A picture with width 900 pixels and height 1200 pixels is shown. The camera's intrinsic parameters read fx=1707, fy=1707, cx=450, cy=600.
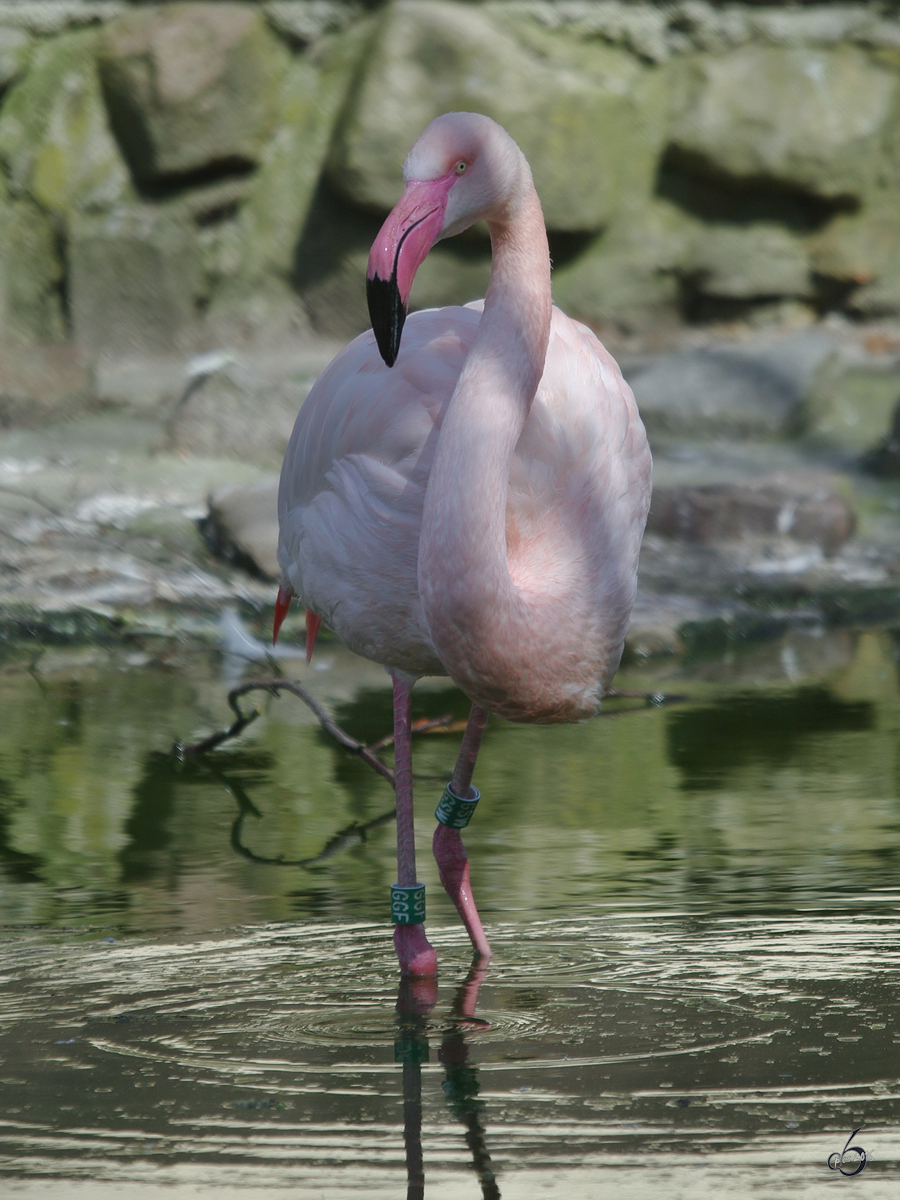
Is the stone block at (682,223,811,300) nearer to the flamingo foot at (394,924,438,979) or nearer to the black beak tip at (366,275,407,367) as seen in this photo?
the flamingo foot at (394,924,438,979)

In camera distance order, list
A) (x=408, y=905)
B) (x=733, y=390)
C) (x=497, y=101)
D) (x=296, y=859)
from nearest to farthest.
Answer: (x=408, y=905) < (x=296, y=859) < (x=733, y=390) < (x=497, y=101)

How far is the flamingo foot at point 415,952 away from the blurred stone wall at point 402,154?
20.7 ft

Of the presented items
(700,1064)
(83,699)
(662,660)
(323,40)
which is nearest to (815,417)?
(662,660)

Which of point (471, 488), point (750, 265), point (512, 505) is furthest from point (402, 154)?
point (471, 488)

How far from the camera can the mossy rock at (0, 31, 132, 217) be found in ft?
29.1

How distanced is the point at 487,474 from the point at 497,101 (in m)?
6.51

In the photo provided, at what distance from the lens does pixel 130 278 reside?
8844 mm

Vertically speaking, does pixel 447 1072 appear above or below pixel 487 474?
below

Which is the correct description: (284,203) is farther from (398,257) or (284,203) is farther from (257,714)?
(398,257)

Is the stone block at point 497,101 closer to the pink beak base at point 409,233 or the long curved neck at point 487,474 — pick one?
the long curved neck at point 487,474

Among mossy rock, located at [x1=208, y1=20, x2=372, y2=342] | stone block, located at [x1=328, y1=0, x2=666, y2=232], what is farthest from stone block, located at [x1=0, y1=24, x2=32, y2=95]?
stone block, located at [x1=328, y1=0, x2=666, y2=232]

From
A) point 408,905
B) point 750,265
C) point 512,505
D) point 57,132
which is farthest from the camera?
point 750,265

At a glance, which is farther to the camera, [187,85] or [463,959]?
[187,85]

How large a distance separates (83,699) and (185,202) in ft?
15.7
